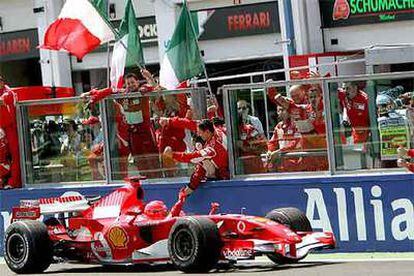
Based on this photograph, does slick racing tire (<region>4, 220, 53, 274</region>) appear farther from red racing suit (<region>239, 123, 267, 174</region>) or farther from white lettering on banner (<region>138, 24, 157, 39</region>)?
white lettering on banner (<region>138, 24, 157, 39</region>)

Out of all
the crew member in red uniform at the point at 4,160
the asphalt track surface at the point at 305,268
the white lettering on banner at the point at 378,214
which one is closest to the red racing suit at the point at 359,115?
the white lettering on banner at the point at 378,214

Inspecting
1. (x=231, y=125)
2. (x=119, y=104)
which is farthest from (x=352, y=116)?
(x=119, y=104)

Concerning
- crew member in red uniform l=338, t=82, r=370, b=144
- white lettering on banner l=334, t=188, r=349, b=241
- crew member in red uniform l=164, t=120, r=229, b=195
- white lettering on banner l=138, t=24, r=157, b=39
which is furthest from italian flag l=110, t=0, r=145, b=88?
white lettering on banner l=138, t=24, r=157, b=39

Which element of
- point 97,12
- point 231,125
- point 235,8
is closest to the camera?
point 231,125

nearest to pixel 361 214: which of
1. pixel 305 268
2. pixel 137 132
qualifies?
pixel 305 268

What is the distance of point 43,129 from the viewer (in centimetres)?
1622

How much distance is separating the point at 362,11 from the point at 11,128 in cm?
1312

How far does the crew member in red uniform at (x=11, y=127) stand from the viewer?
53.8 feet

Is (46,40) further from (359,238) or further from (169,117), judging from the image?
(359,238)

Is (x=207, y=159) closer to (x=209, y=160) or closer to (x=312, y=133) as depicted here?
(x=209, y=160)

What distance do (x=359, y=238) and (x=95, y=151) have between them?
3.75 metres

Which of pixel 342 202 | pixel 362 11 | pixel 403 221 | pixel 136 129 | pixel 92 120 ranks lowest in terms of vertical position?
pixel 403 221

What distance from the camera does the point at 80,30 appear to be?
55.7 feet

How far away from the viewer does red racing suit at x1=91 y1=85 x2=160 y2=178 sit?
15.4m
